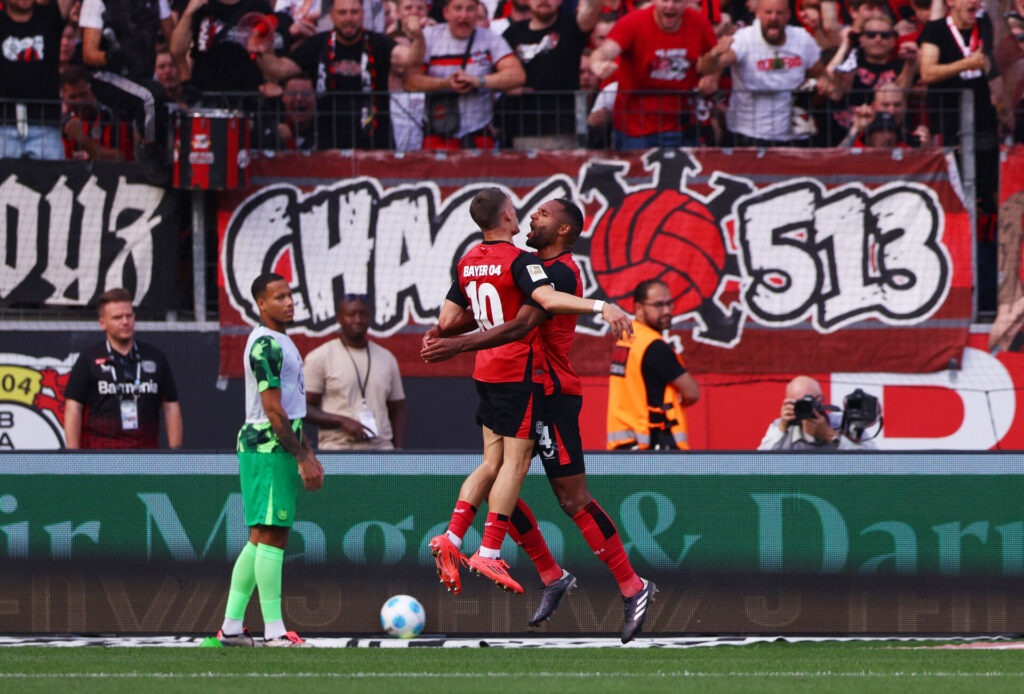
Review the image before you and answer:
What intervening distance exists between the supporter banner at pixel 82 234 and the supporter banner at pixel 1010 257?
7.22 metres

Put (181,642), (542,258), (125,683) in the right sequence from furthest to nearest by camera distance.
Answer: (181,642), (542,258), (125,683)

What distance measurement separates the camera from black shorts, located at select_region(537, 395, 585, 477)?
7314 mm

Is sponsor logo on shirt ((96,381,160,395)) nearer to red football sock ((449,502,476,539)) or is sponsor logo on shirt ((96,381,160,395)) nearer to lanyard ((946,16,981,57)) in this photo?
red football sock ((449,502,476,539))

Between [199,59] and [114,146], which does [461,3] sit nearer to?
[199,59]

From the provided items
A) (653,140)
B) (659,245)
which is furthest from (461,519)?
(653,140)

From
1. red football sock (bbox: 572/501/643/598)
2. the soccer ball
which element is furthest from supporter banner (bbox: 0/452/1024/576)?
red football sock (bbox: 572/501/643/598)

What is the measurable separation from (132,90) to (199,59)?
2.40ft

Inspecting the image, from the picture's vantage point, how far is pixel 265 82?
475 inches

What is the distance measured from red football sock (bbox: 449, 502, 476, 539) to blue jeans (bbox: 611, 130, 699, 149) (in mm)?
5641

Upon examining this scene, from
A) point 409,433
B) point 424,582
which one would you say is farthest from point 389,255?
point 424,582

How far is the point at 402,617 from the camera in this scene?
870cm

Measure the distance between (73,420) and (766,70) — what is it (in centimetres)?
652

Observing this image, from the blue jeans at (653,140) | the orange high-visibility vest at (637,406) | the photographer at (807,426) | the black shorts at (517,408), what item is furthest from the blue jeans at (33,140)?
the photographer at (807,426)

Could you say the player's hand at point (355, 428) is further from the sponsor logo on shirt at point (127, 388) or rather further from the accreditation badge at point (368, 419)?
the sponsor logo on shirt at point (127, 388)
